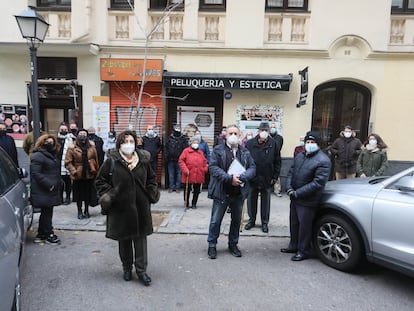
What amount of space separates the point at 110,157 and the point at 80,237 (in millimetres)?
2528

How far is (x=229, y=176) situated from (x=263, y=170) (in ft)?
5.30

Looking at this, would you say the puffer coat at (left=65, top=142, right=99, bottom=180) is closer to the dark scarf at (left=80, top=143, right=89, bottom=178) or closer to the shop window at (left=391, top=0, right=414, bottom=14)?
the dark scarf at (left=80, top=143, right=89, bottom=178)

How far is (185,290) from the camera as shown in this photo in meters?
3.88

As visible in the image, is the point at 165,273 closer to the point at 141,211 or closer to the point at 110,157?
the point at 141,211

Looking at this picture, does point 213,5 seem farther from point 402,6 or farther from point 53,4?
point 402,6

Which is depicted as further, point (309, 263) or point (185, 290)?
point (309, 263)

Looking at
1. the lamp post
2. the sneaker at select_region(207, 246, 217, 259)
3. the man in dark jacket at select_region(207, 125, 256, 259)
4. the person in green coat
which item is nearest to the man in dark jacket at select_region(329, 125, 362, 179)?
the person in green coat

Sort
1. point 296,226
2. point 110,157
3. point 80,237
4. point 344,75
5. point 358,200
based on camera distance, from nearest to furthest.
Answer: point 110,157 → point 358,200 → point 296,226 → point 80,237 → point 344,75

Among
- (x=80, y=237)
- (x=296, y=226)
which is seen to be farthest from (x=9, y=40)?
(x=296, y=226)

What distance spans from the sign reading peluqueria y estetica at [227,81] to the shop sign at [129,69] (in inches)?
14.7

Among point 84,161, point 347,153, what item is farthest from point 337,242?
point 84,161

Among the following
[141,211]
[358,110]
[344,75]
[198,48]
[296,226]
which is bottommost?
[296,226]

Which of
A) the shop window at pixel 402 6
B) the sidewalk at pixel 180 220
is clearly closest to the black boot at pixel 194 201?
the sidewalk at pixel 180 220

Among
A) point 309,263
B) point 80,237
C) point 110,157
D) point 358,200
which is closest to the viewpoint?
point 110,157
